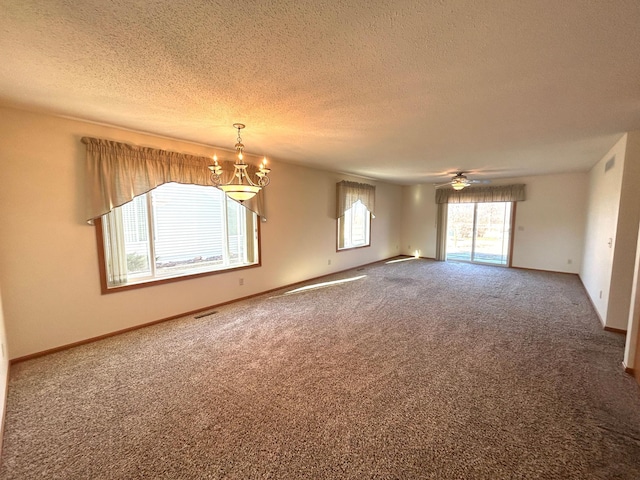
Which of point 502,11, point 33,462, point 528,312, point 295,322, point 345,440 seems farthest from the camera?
point 528,312

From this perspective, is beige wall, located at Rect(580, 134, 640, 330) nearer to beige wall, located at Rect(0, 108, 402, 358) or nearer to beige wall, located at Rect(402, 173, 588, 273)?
beige wall, located at Rect(402, 173, 588, 273)

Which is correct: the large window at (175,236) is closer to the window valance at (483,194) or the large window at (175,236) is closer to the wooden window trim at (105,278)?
the wooden window trim at (105,278)

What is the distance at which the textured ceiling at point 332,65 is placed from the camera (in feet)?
4.34

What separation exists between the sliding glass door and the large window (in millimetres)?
6086

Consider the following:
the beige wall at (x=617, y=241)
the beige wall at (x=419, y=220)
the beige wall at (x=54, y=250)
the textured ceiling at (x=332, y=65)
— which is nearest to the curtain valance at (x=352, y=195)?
the beige wall at (x=419, y=220)

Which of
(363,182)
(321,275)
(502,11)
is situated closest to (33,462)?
(502,11)

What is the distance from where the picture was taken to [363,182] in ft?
23.3

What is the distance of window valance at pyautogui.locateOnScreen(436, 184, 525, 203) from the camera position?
672 cm

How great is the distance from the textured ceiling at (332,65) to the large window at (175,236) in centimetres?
100

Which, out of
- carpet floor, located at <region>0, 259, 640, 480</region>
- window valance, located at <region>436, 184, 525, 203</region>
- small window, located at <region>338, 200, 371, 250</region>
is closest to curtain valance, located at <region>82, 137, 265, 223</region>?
carpet floor, located at <region>0, 259, 640, 480</region>

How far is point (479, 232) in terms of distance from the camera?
7594 mm

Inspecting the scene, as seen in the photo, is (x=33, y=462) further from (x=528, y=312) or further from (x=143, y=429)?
(x=528, y=312)

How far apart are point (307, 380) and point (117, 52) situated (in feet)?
8.93

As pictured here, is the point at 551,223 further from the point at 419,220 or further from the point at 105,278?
the point at 105,278
